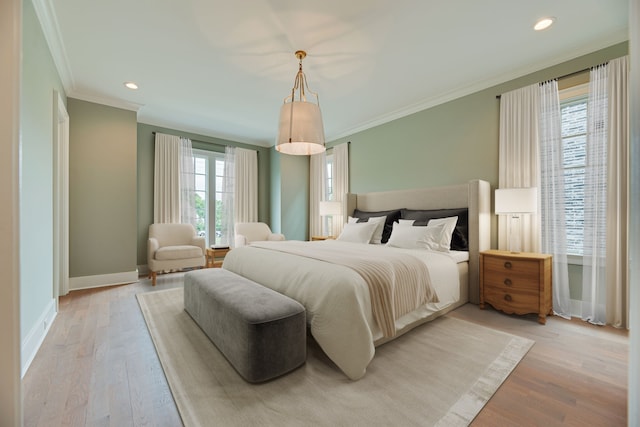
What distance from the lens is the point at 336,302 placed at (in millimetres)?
1725

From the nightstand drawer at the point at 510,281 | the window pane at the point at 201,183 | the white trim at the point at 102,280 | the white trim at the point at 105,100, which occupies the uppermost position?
the white trim at the point at 105,100

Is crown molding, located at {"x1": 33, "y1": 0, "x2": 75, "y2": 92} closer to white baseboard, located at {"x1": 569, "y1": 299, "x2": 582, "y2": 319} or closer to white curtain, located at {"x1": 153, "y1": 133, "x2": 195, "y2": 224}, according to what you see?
white curtain, located at {"x1": 153, "y1": 133, "x2": 195, "y2": 224}

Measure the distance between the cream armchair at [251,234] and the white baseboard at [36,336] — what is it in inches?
104

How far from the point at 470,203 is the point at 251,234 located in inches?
147

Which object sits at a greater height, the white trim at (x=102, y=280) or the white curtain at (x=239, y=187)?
the white curtain at (x=239, y=187)

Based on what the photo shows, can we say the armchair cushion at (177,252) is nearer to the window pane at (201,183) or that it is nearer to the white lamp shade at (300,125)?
the window pane at (201,183)

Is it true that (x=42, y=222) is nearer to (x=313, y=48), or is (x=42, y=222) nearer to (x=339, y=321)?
(x=339, y=321)

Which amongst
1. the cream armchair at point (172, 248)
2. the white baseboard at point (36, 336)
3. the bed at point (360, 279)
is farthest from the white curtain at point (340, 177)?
the white baseboard at point (36, 336)

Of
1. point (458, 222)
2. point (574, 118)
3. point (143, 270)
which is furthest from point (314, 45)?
point (143, 270)

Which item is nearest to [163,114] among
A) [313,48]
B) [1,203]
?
[313,48]

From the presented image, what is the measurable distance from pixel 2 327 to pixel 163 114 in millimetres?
4135

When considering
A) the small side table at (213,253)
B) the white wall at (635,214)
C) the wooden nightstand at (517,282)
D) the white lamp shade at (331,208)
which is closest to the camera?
the white wall at (635,214)

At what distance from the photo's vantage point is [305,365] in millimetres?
1795

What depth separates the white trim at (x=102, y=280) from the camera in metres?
3.62
